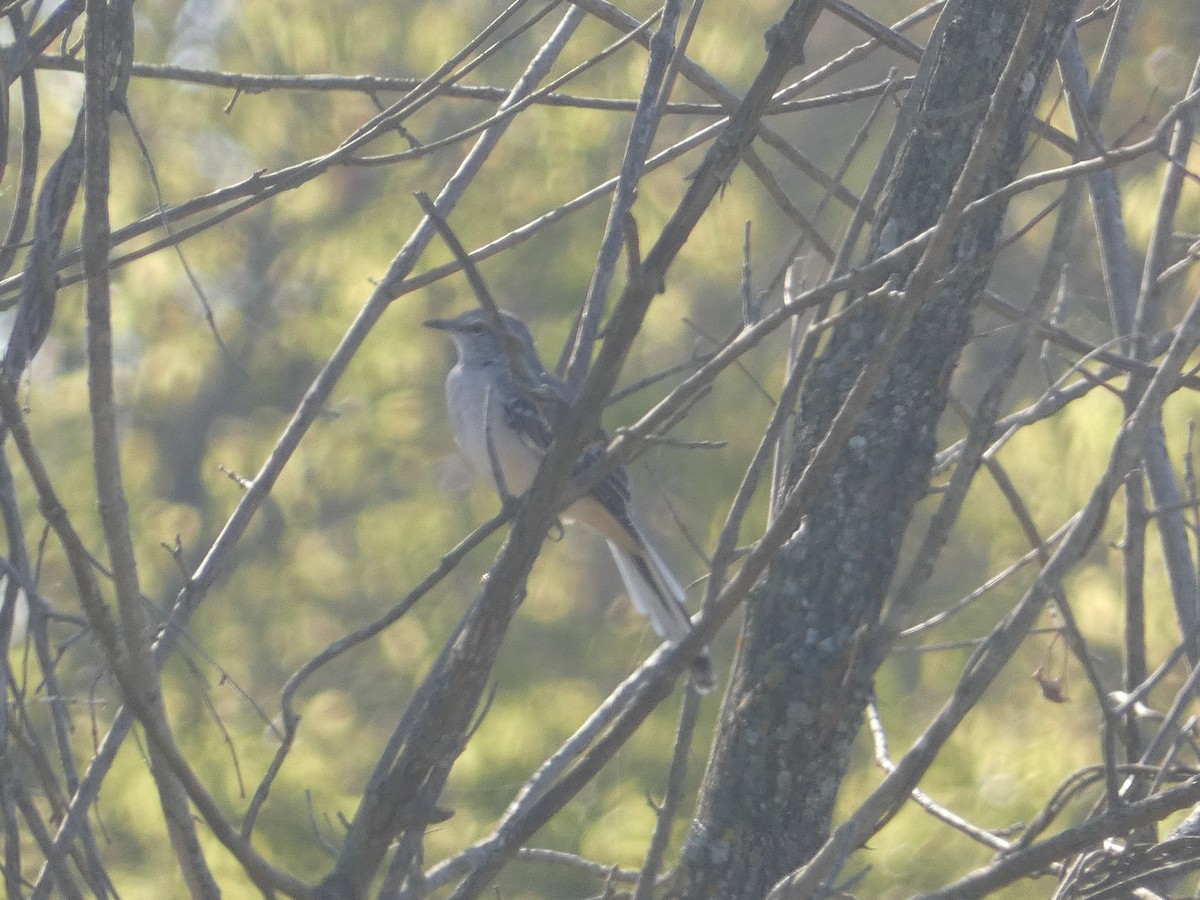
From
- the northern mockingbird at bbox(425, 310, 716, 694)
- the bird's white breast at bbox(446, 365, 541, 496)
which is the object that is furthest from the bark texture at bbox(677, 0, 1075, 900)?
the bird's white breast at bbox(446, 365, 541, 496)

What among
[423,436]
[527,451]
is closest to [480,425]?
[527,451]

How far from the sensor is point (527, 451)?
5.55 meters

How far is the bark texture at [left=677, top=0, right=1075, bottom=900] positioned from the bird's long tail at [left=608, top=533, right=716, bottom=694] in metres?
1.43

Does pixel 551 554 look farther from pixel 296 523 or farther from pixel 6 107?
pixel 6 107

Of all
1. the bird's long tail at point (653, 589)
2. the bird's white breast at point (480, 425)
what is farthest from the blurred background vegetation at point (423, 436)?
the bird's long tail at point (653, 589)

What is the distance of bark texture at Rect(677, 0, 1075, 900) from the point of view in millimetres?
2838

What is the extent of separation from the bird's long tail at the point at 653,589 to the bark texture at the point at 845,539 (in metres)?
1.43

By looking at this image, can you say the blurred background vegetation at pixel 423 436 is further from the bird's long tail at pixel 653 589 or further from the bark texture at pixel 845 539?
the bark texture at pixel 845 539

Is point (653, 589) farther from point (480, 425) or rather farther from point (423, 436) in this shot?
point (423, 436)

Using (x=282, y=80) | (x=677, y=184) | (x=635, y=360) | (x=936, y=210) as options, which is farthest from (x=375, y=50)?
(x=936, y=210)

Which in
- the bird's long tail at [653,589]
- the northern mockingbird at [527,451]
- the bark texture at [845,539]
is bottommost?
the bark texture at [845,539]

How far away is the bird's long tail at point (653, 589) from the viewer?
457 cm

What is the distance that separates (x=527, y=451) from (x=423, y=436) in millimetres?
3065

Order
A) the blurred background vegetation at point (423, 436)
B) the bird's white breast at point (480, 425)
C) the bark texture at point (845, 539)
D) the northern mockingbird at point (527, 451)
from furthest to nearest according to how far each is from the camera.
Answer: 1. the blurred background vegetation at point (423, 436)
2. the bird's white breast at point (480, 425)
3. the northern mockingbird at point (527, 451)
4. the bark texture at point (845, 539)
